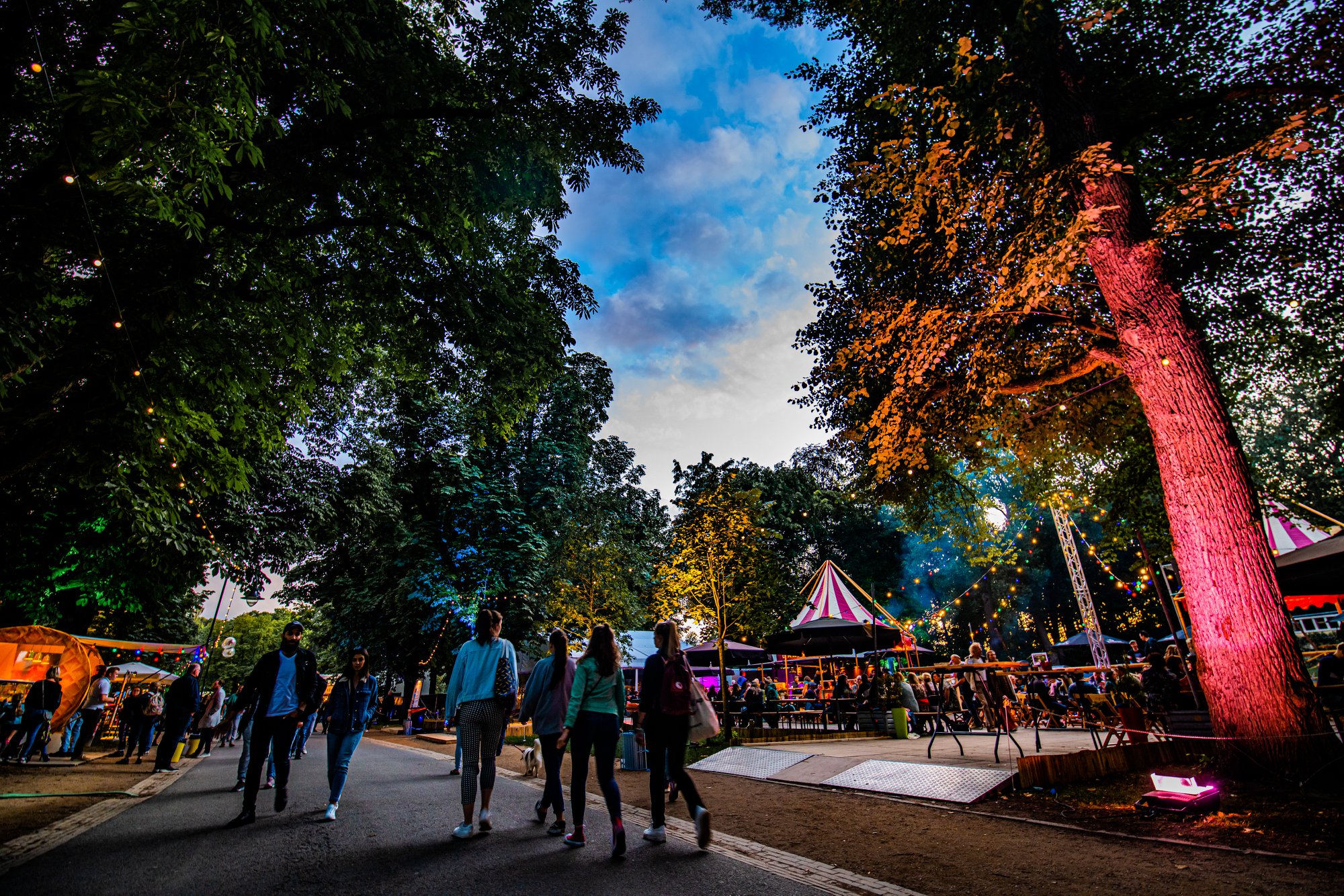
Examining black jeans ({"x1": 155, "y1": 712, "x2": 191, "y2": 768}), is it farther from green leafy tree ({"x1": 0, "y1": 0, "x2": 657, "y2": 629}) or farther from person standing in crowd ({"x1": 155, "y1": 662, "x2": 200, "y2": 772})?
green leafy tree ({"x1": 0, "y1": 0, "x2": 657, "y2": 629})

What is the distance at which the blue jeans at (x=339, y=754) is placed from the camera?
5.56 meters

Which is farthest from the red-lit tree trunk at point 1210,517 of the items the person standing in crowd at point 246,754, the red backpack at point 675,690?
the person standing in crowd at point 246,754

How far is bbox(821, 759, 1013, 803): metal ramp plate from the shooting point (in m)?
6.08

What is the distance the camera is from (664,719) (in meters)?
4.64

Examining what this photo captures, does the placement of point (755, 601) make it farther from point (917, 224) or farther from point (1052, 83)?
point (1052, 83)

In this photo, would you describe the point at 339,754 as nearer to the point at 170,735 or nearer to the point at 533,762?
the point at 533,762

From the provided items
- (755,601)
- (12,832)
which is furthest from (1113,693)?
(12,832)

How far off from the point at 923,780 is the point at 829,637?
32.2ft

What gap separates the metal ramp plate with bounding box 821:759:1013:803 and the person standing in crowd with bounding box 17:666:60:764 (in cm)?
1570

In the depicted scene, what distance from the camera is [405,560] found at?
2277 centimetres

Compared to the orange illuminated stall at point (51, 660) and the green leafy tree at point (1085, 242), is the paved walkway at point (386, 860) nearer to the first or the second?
the green leafy tree at point (1085, 242)

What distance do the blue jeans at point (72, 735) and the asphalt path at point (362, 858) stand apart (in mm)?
12529

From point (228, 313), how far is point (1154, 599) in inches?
1741

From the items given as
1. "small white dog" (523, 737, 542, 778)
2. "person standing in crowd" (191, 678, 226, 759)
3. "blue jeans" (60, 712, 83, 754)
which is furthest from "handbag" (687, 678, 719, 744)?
"blue jeans" (60, 712, 83, 754)
